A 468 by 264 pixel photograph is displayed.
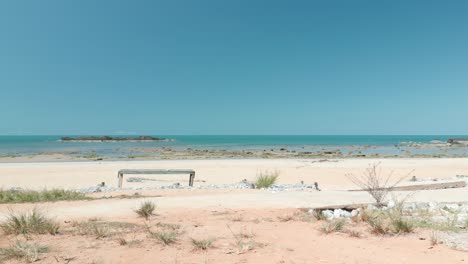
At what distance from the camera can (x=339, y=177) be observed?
19062 mm

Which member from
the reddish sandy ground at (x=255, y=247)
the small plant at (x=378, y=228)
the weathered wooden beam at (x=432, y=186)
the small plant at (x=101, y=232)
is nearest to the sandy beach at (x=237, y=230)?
the reddish sandy ground at (x=255, y=247)

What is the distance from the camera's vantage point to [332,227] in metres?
6.47

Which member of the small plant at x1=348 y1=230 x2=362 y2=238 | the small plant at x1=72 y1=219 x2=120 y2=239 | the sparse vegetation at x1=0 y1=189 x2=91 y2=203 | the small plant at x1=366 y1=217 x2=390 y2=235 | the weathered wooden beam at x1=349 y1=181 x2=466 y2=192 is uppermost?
the small plant at x1=366 y1=217 x2=390 y2=235

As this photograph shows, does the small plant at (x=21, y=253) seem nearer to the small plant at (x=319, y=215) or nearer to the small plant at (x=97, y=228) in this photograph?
the small plant at (x=97, y=228)

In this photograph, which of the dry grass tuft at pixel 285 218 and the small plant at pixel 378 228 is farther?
the dry grass tuft at pixel 285 218

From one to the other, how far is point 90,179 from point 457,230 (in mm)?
17057

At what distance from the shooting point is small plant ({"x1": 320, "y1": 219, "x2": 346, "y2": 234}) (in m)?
6.41

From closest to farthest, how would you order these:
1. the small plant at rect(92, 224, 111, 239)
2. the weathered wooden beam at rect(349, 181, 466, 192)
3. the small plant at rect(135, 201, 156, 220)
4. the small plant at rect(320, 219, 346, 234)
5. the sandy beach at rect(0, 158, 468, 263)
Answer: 1. the sandy beach at rect(0, 158, 468, 263)
2. the small plant at rect(92, 224, 111, 239)
3. the small plant at rect(320, 219, 346, 234)
4. the small plant at rect(135, 201, 156, 220)
5. the weathered wooden beam at rect(349, 181, 466, 192)

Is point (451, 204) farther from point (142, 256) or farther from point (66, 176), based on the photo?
point (66, 176)

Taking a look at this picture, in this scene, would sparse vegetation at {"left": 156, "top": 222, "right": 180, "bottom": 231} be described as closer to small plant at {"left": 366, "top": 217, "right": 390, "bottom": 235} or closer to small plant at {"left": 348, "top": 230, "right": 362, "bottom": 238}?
small plant at {"left": 348, "top": 230, "right": 362, "bottom": 238}

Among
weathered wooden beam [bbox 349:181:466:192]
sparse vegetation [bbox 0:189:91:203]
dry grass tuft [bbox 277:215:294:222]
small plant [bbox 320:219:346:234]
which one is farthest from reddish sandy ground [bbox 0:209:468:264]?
weathered wooden beam [bbox 349:181:466:192]

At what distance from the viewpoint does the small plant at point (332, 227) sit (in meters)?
6.41

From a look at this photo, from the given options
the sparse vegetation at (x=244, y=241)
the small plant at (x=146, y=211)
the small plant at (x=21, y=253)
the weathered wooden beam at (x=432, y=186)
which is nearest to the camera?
the small plant at (x=21, y=253)

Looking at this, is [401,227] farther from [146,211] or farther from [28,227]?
[28,227]
